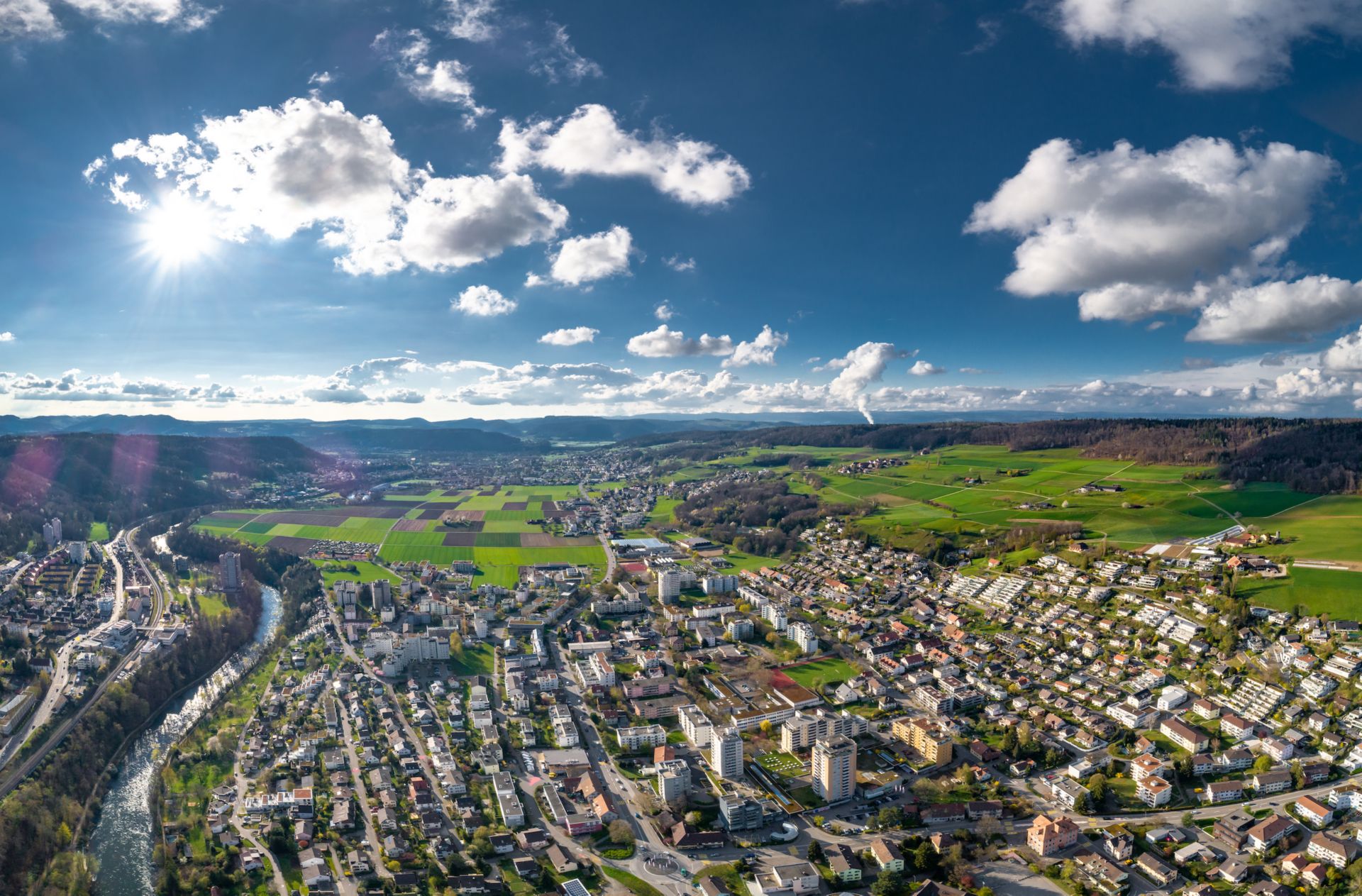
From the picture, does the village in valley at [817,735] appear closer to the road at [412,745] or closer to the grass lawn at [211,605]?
the road at [412,745]

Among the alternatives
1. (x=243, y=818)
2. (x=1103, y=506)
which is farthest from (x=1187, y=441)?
(x=243, y=818)

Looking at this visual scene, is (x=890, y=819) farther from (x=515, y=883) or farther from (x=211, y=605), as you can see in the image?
(x=211, y=605)

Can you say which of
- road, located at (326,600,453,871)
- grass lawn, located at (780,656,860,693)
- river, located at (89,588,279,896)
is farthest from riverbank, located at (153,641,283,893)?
grass lawn, located at (780,656,860,693)

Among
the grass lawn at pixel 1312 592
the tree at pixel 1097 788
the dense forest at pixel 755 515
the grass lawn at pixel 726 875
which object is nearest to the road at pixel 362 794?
the grass lawn at pixel 726 875

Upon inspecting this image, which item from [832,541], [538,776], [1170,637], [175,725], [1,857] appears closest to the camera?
[1,857]

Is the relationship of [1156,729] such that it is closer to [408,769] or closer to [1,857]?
[408,769]

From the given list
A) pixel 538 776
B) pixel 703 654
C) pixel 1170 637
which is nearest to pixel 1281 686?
pixel 1170 637
